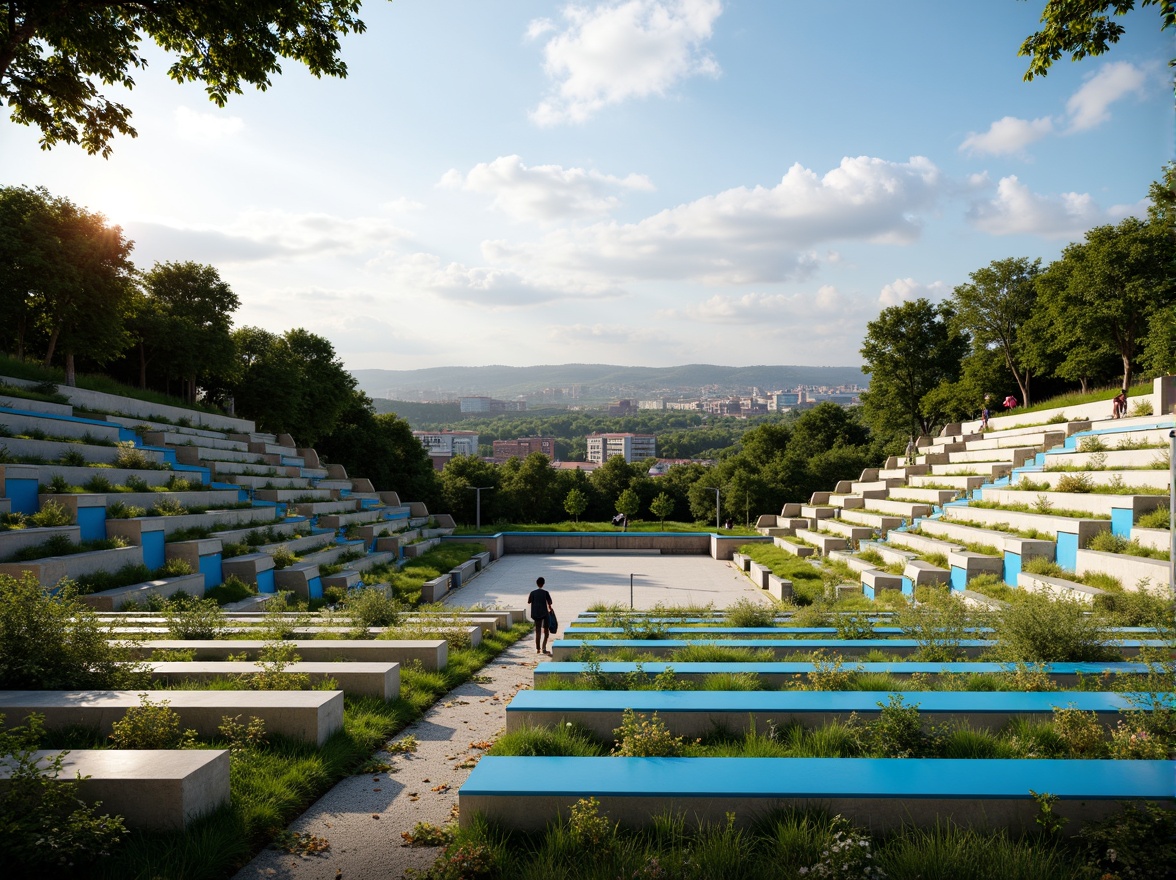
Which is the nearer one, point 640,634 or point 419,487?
point 640,634

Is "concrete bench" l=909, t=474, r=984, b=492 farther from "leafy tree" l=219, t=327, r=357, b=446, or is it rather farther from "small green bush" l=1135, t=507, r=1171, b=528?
"leafy tree" l=219, t=327, r=357, b=446

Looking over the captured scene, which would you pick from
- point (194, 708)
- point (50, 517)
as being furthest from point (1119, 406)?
point (50, 517)

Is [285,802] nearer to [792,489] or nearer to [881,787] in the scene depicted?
[881,787]

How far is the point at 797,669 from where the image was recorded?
700 centimetres

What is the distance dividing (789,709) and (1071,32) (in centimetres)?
788

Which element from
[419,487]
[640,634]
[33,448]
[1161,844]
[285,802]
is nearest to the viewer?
[1161,844]

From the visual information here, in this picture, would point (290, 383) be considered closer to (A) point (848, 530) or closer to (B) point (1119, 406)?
(A) point (848, 530)

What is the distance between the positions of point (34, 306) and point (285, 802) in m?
25.3

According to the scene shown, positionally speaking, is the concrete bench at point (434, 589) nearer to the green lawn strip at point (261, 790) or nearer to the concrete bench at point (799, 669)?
the green lawn strip at point (261, 790)

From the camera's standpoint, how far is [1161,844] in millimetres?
3625

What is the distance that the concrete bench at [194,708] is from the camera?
5.61 m

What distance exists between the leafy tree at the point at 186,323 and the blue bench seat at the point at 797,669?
2954cm

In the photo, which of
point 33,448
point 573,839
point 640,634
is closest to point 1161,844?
point 573,839

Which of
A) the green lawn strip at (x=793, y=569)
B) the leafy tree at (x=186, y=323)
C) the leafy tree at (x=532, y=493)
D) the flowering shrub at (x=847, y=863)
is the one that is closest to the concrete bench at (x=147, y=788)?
the flowering shrub at (x=847, y=863)
